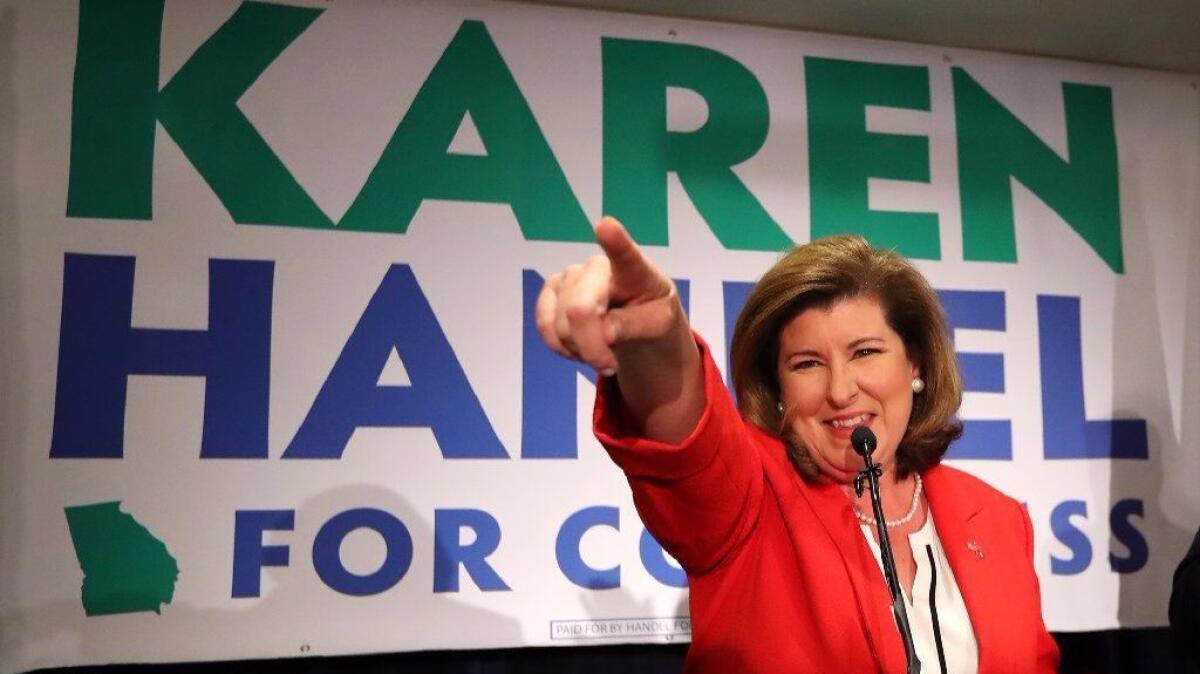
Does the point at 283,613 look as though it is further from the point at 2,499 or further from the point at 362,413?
the point at 2,499

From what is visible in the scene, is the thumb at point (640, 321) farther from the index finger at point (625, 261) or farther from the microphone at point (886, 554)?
the microphone at point (886, 554)

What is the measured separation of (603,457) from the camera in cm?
183

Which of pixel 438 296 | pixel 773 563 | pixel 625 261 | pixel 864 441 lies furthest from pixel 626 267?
pixel 438 296

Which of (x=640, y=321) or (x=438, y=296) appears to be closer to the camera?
(x=640, y=321)

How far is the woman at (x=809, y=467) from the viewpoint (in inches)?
34.4

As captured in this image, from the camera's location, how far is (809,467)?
3.89ft

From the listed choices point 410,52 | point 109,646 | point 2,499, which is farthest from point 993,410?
point 2,499

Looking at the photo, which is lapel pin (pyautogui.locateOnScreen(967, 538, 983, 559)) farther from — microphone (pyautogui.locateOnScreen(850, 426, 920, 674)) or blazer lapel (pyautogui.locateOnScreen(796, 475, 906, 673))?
microphone (pyautogui.locateOnScreen(850, 426, 920, 674))

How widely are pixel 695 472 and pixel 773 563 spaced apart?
0.73ft

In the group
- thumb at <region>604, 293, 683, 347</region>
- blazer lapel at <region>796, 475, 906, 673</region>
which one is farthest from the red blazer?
thumb at <region>604, 293, 683, 347</region>

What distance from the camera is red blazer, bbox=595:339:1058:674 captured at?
0.92 meters

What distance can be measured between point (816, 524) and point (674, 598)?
76 cm

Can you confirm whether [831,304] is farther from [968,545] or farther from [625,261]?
[625,261]

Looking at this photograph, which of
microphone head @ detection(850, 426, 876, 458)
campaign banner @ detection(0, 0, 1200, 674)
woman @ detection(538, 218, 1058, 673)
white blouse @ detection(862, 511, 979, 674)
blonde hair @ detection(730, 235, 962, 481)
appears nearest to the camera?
woman @ detection(538, 218, 1058, 673)
